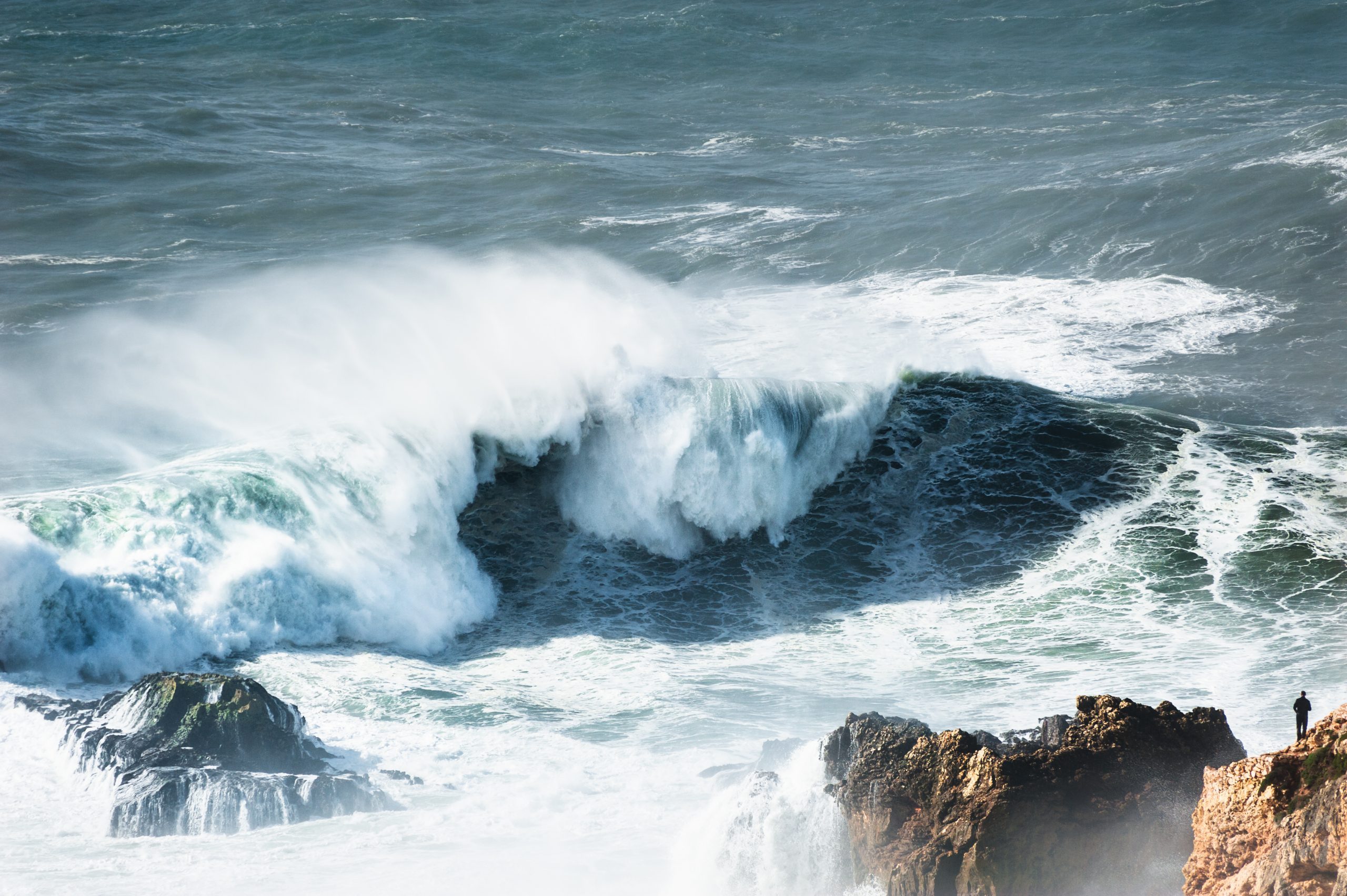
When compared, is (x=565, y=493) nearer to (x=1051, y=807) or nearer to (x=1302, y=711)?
(x=1051, y=807)

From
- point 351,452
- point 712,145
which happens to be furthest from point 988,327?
point 712,145

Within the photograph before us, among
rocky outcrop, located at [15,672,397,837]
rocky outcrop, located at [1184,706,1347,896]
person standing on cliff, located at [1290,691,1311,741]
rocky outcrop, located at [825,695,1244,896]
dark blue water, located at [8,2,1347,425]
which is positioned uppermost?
dark blue water, located at [8,2,1347,425]

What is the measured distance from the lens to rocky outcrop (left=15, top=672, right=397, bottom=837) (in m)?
11.2

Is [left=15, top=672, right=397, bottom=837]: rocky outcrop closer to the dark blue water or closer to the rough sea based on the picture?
the rough sea

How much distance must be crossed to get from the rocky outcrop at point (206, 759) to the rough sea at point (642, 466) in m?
0.26

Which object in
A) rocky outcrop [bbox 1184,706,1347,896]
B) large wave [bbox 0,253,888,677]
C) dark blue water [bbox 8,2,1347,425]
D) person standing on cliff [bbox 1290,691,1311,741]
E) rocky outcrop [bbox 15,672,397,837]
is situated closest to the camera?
rocky outcrop [bbox 1184,706,1347,896]

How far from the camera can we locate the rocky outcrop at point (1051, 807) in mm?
8547

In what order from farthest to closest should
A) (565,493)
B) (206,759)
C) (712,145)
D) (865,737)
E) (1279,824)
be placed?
(712,145) → (565,493) → (206,759) → (865,737) → (1279,824)

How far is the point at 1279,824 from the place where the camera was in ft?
23.3

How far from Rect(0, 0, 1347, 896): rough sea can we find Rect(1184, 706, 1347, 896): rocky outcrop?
8.89 feet

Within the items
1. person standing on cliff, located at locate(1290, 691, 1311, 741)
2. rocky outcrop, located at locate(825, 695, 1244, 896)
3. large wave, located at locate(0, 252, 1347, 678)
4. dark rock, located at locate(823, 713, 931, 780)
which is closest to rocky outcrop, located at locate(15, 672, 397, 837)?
large wave, located at locate(0, 252, 1347, 678)

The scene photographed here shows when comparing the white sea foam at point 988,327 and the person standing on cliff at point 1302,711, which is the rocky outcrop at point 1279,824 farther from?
the white sea foam at point 988,327

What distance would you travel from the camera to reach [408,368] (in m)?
20.0

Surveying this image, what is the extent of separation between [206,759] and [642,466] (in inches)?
312
